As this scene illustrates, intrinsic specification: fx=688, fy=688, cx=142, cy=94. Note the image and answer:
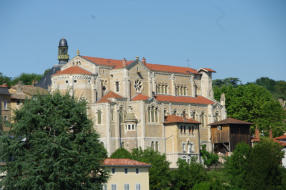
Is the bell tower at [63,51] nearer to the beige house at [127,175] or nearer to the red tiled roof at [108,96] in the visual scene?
the red tiled roof at [108,96]

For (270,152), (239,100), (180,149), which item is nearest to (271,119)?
(239,100)

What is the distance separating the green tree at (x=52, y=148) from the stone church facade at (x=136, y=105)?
3254 cm

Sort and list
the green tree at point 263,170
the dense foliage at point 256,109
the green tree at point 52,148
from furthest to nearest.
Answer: the dense foliage at point 256,109 < the green tree at point 263,170 < the green tree at point 52,148

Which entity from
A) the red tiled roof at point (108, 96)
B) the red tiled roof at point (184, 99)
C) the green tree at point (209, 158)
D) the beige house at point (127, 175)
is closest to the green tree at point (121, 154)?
the beige house at point (127, 175)

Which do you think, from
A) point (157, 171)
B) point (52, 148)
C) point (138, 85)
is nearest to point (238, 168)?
point (157, 171)

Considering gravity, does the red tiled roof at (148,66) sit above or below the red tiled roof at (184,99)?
above

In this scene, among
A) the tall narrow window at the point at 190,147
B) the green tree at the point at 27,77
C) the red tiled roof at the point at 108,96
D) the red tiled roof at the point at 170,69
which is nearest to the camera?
the red tiled roof at the point at 108,96

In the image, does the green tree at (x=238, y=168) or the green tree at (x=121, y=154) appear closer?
the green tree at (x=238, y=168)

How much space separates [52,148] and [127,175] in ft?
60.1

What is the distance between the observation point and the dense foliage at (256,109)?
400 ft

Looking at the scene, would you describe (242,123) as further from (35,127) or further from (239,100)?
(35,127)

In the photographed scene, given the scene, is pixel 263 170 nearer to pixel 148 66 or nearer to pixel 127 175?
pixel 127 175

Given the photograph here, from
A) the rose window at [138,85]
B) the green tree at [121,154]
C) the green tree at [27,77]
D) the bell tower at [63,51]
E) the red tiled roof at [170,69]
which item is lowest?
the green tree at [121,154]

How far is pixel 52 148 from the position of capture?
190 ft
